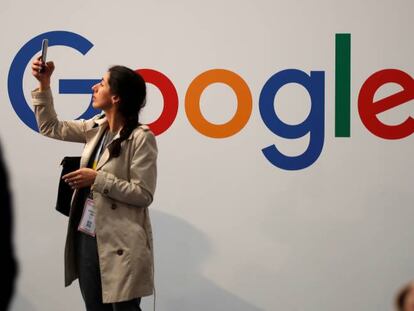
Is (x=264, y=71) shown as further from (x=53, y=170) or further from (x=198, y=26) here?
(x=53, y=170)

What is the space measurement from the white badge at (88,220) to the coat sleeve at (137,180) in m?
0.10

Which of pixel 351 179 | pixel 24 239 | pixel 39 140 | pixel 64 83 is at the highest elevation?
pixel 64 83

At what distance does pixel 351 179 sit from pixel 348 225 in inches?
10.6

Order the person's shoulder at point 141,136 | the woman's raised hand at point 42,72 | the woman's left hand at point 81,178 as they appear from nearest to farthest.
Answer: the woman's left hand at point 81,178 → the person's shoulder at point 141,136 → the woman's raised hand at point 42,72

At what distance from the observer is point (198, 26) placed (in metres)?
3.45

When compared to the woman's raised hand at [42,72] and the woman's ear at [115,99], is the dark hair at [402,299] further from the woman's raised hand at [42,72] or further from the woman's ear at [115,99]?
the woman's raised hand at [42,72]

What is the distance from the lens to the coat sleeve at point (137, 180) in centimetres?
233

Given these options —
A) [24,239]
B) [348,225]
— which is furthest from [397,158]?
[24,239]

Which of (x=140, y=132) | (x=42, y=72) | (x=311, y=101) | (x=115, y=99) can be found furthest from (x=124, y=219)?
(x=311, y=101)

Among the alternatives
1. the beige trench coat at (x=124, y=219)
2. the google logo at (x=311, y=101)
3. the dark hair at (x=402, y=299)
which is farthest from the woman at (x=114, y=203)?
the dark hair at (x=402, y=299)

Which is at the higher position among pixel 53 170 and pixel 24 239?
pixel 53 170

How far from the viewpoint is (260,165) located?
11.3 feet

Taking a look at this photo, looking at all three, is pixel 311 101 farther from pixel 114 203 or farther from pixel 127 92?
pixel 114 203

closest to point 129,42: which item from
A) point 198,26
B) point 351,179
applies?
point 198,26
